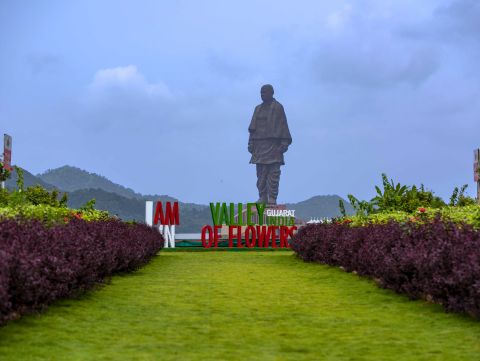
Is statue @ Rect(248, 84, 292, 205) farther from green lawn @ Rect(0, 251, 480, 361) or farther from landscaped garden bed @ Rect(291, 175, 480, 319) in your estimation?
green lawn @ Rect(0, 251, 480, 361)

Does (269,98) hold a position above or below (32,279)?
above

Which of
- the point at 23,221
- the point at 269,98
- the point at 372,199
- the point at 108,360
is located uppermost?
the point at 269,98

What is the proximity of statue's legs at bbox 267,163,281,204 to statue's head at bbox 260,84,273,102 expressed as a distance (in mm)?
5829

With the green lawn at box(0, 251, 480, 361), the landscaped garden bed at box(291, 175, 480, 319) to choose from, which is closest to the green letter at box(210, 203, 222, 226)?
the landscaped garden bed at box(291, 175, 480, 319)

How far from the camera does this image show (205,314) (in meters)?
9.09

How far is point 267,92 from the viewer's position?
198 ft

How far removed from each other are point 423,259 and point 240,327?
3.23 m

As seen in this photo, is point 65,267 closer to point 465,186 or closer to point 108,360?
point 108,360

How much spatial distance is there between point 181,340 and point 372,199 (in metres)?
19.2

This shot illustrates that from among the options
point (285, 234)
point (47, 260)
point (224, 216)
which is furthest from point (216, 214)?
point (47, 260)

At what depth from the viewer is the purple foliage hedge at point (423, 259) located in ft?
28.3

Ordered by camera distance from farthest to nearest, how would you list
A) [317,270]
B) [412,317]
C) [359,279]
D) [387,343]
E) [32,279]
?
[317,270], [359,279], [412,317], [32,279], [387,343]

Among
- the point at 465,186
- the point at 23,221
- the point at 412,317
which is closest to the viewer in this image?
the point at 412,317

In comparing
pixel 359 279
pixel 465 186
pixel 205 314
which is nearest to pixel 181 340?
pixel 205 314
